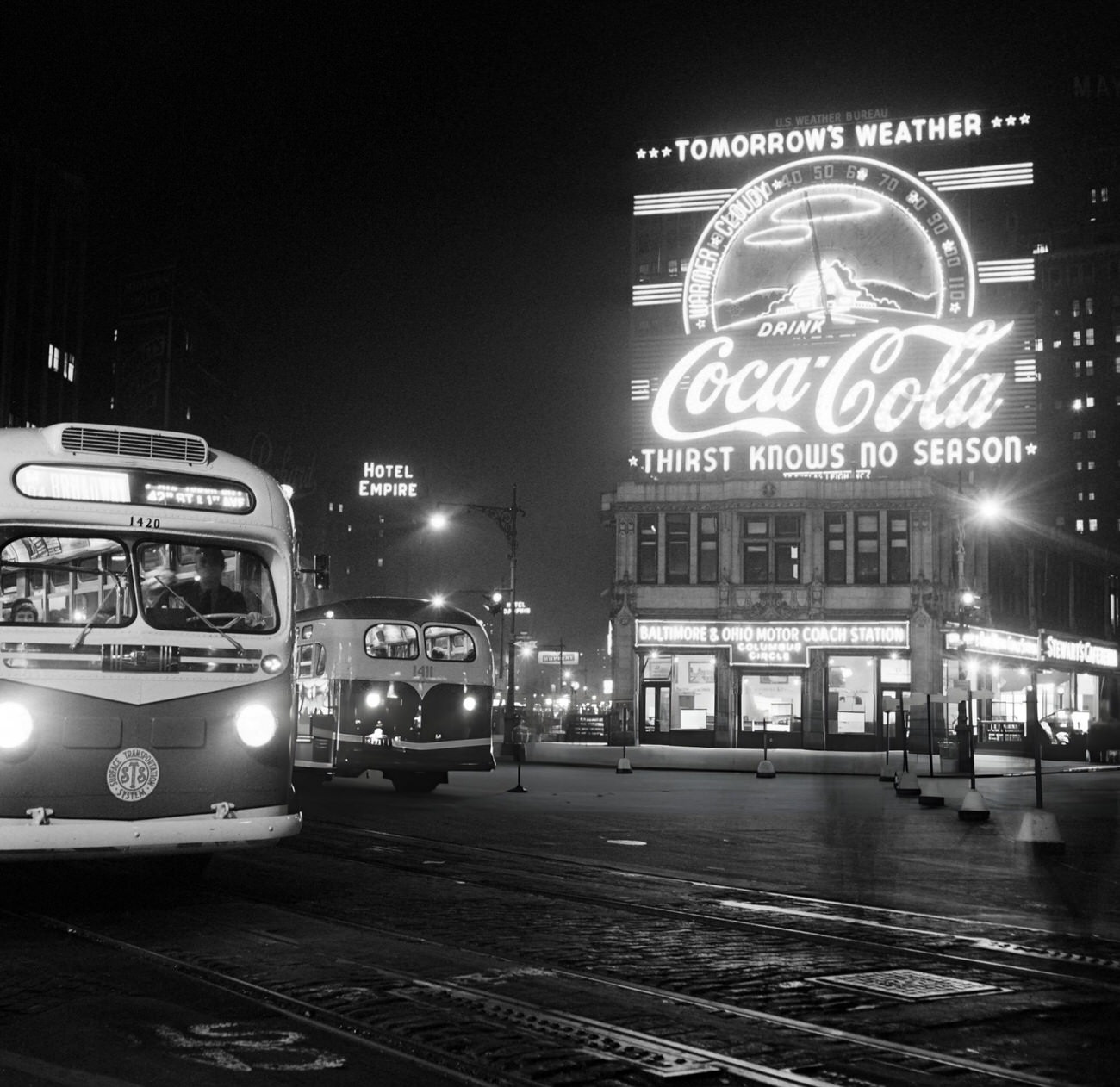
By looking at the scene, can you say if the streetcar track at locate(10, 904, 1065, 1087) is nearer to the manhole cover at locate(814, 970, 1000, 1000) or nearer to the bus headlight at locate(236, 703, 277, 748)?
the manhole cover at locate(814, 970, 1000, 1000)

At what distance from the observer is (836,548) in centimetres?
5922

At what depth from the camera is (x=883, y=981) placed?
→ 7.78 metres

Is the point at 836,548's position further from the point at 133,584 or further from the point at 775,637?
the point at 133,584

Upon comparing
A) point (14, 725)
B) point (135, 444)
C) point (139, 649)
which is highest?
point (135, 444)

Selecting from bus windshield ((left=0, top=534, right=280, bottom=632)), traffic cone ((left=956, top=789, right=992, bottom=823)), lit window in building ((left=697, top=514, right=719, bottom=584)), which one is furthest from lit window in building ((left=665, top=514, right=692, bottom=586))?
bus windshield ((left=0, top=534, right=280, bottom=632))

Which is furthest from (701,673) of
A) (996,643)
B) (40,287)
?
(40,287)

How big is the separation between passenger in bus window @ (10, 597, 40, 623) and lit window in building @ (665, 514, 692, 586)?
51365 mm

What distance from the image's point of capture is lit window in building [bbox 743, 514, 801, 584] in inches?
2336

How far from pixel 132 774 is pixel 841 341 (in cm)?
5220

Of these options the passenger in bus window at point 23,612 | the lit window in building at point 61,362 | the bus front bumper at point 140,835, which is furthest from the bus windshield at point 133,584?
the lit window in building at point 61,362

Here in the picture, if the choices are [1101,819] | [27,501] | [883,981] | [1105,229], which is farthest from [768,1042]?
[1105,229]

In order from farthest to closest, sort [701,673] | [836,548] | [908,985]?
1. [701,673]
2. [836,548]
3. [908,985]

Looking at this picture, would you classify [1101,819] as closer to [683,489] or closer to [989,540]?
[683,489]

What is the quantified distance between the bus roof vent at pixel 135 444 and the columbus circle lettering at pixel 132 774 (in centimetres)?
219
